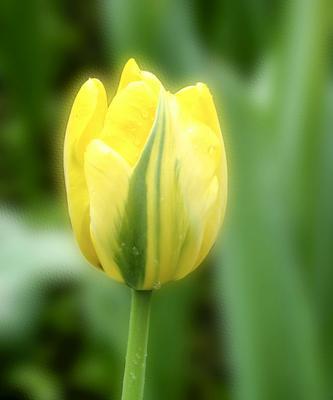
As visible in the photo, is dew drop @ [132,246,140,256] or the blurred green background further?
the blurred green background

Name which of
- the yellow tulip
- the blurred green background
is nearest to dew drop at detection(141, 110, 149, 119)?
the yellow tulip

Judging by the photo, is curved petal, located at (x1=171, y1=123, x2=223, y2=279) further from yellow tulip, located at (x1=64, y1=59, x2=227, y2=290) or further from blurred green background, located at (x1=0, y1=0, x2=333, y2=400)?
blurred green background, located at (x1=0, y1=0, x2=333, y2=400)

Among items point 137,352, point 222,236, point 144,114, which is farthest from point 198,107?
point 222,236

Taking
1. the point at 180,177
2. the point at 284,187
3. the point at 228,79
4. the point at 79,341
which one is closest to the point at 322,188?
the point at 284,187

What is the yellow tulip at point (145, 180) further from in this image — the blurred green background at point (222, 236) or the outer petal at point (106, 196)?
the blurred green background at point (222, 236)

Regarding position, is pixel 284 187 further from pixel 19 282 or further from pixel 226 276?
pixel 19 282
